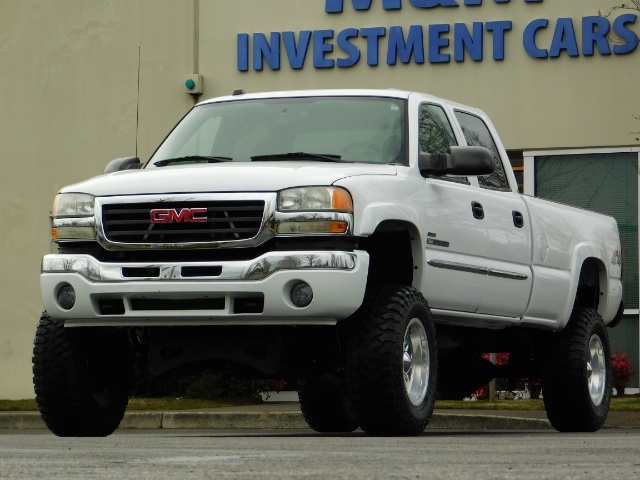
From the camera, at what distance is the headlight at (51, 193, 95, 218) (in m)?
8.88

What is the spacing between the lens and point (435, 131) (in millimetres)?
10164

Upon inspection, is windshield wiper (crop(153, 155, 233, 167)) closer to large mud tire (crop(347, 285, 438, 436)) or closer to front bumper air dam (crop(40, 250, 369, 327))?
front bumper air dam (crop(40, 250, 369, 327))

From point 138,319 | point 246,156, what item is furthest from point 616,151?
point 138,319

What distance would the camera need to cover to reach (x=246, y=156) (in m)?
9.70

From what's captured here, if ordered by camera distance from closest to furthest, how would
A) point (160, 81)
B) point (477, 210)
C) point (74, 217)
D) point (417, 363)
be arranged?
point (74, 217) < point (417, 363) < point (477, 210) < point (160, 81)

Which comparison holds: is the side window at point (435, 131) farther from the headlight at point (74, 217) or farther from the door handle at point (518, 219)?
the headlight at point (74, 217)

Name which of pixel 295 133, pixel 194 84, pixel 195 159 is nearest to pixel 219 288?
pixel 195 159

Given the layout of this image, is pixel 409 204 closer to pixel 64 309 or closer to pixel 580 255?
pixel 64 309

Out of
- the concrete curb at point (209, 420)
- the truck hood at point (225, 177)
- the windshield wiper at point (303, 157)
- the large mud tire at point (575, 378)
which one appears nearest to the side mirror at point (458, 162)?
the truck hood at point (225, 177)

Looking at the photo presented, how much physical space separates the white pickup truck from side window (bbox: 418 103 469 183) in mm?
21

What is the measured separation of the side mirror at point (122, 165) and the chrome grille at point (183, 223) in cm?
105

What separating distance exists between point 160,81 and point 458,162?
11385 mm

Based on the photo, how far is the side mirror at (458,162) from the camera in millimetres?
9344

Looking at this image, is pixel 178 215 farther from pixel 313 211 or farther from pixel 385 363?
pixel 385 363
